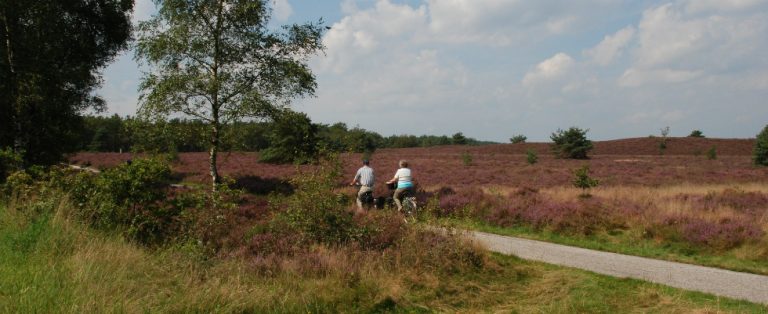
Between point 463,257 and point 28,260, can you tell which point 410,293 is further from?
point 28,260

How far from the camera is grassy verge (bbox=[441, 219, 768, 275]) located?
9.37m

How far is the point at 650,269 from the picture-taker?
870cm

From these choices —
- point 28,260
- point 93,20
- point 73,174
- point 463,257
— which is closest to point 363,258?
point 463,257

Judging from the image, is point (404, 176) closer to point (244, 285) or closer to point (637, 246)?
point (637, 246)

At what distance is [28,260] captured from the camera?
5.93 m

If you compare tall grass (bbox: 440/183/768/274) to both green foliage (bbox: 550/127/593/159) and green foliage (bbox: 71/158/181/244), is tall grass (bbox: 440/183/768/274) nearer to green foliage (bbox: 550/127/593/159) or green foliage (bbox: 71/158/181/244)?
green foliage (bbox: 71/158/181/244)

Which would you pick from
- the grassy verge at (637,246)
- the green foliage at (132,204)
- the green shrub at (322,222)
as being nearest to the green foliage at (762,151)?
the grassy verge at (637,246)

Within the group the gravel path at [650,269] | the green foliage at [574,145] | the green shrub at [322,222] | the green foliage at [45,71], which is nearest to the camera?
the gravel path at [650,269]

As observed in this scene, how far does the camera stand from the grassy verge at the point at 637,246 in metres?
9.37

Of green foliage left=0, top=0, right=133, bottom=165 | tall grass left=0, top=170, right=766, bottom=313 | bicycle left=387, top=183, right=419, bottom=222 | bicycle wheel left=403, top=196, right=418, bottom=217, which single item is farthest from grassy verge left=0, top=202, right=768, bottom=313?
green foliage left=0, top=0, right=133, bottom=165

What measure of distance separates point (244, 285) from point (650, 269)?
23.2ft

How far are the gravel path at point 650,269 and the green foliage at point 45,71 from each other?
16279 mm

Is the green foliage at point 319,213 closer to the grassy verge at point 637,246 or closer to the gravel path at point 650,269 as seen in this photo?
the grassy verge at point 637,246

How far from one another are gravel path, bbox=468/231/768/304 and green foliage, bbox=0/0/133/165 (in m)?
16.3
